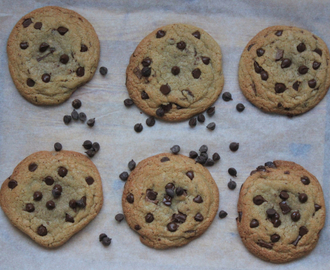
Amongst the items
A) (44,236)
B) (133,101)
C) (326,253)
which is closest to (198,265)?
(326,253)

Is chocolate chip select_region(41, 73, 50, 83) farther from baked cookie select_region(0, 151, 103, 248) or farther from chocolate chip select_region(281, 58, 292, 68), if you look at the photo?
chocolate chip select_region(281, 58, 292, 68)

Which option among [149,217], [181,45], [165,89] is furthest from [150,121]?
[149,217]

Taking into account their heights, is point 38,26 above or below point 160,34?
below

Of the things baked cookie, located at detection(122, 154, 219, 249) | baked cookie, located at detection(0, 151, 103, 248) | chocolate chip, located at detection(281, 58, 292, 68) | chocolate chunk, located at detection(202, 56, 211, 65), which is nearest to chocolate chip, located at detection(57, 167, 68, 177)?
baked cookie, located at detection(0, 151, 103, 248)

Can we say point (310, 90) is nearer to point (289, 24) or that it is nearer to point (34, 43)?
point (289, 24)

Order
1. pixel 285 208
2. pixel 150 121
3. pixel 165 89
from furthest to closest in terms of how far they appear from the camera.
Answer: pixel 150 121 → pixel 165 89 → pixel 285 208

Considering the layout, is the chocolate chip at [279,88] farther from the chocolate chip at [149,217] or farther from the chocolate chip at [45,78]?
the chocolate chip at [45,78]

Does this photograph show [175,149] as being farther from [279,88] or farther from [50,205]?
[50,205]

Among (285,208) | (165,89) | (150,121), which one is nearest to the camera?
(285,208)
